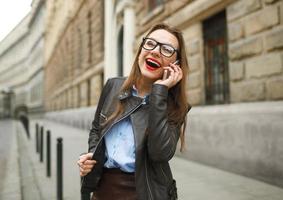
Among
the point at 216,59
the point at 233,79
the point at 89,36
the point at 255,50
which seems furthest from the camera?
the point at 89,36

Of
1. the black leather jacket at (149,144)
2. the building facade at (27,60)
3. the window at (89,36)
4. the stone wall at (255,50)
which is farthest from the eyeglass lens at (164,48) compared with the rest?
the building facade at (27,60)

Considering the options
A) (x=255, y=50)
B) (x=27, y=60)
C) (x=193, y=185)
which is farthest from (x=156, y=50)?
(x=27, y=60)

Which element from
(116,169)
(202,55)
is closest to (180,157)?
(202,55)

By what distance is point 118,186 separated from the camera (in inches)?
70.1

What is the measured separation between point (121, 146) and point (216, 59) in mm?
6319

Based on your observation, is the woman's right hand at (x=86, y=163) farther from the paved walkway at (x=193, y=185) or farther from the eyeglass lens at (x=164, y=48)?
the paved walkway at (x=193, y=185)

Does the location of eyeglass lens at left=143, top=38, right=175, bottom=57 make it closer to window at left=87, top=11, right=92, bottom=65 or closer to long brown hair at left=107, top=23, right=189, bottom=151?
long brown hair at left=107, top=23, right=189, bottom=151

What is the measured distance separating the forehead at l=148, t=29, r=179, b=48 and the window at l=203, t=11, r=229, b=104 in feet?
18.9

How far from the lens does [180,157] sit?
27.0ft

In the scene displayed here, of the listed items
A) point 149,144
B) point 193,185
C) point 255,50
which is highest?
point 255,50

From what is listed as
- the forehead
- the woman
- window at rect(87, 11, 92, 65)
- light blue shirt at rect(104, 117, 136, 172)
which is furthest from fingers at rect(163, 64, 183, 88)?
window at rect(87, 11, 92, 65)

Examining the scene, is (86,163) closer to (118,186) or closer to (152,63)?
(118,186)

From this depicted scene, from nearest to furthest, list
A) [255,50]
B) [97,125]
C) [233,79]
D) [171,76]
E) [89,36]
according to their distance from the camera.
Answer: [171,76], [97,125], [255,50], [233,79], [89,36]

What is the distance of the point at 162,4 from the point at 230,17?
3.40m
